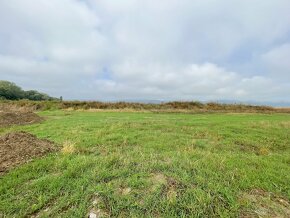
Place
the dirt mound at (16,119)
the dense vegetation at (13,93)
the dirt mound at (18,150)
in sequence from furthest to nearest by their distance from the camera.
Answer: the dense vegetation at (13,93) → the dirt mound at (16,119) → the dirt mound at (18,150)

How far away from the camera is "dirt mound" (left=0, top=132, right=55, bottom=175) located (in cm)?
577

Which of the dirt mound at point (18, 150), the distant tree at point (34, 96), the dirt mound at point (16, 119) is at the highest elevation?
the distant tree at point (34, 96)

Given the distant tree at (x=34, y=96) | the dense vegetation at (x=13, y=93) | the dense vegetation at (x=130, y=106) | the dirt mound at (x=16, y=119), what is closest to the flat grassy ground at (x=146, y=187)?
the dirt mound at (x=16, y=119)

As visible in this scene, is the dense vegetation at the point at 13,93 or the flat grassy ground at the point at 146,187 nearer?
the flat grassy ground at the point at 146,187

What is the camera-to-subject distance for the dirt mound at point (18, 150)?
A: 5773 mm

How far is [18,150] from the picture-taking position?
650 centimetres

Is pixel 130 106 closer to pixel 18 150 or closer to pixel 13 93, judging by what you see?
pixel 18 150

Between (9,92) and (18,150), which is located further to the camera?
(9,92)

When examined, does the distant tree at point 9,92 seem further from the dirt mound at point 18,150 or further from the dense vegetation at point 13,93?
the dirt mound at point 18,150

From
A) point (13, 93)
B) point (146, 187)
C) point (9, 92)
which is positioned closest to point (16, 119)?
point (146, 187)

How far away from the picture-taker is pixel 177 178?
4.69m

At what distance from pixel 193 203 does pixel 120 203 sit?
1.39 m

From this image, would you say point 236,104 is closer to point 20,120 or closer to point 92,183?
point 20,120

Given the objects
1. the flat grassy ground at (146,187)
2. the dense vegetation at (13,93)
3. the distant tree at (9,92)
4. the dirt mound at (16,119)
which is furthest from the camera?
the dense vegetation at (13,93)
